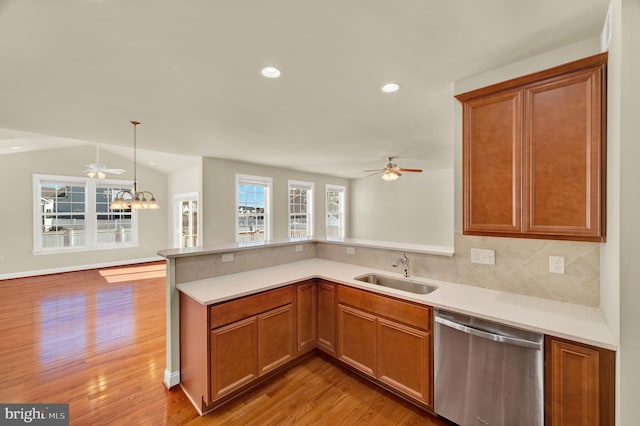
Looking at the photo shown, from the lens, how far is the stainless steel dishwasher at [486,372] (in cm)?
153

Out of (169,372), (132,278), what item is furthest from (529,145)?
(132,278)

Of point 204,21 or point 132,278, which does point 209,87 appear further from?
point 132,278

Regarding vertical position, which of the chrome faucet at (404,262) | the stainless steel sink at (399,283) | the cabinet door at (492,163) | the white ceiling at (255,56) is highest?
the white ceiling at (255,56)

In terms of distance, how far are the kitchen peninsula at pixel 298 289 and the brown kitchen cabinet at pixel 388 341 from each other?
33 mm

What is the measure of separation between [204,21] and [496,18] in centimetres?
170

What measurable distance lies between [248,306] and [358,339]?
1.04m

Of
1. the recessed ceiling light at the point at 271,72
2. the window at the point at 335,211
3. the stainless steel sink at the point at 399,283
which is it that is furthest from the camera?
the window at the point at 335,211

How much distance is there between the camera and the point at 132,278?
611 cm

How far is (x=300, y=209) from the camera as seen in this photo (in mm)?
7547

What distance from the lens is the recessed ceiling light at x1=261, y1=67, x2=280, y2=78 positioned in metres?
2.11

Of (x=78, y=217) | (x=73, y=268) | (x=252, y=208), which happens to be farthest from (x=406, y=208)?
(x=73, y=268)

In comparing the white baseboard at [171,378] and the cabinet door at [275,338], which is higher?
the cabinet door at [275,338]

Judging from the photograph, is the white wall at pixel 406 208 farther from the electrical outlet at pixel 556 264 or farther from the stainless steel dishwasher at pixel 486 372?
the stainless steel dishwasher at pixel 486 372

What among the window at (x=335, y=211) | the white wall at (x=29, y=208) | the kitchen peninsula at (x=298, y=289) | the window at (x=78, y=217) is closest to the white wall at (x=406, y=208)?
the window at (x=335, y=211)
